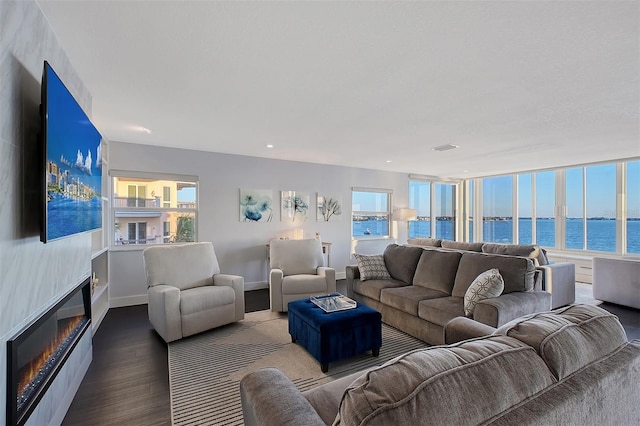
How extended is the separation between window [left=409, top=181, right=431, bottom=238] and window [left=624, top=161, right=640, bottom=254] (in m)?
3.65

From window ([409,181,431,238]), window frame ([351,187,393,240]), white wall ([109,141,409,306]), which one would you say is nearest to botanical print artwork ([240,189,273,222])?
white wall ([109,141,409,306])

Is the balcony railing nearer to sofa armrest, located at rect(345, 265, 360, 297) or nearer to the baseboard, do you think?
the baseboard

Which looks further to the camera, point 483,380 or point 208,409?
point 208,409

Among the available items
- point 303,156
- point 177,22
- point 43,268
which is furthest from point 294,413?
point 303,156

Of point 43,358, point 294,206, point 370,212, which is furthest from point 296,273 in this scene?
point 370,212

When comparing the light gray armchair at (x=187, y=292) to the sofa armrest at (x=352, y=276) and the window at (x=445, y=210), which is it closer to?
the sofa armrest at (x=352, y=276)

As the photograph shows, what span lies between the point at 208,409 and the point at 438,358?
75.2 inches

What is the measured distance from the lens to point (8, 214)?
132 centimetres

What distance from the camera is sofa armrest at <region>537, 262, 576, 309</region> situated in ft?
12.6

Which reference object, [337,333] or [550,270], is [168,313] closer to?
[337,333]

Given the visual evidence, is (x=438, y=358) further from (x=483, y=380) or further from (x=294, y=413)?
(x=294, y=413)

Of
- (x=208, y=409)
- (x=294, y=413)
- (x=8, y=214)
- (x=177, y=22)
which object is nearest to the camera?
(x=294, y=413)

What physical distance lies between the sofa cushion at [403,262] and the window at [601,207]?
4730 mm

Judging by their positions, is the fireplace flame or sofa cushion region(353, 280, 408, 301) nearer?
the fireplace flame
